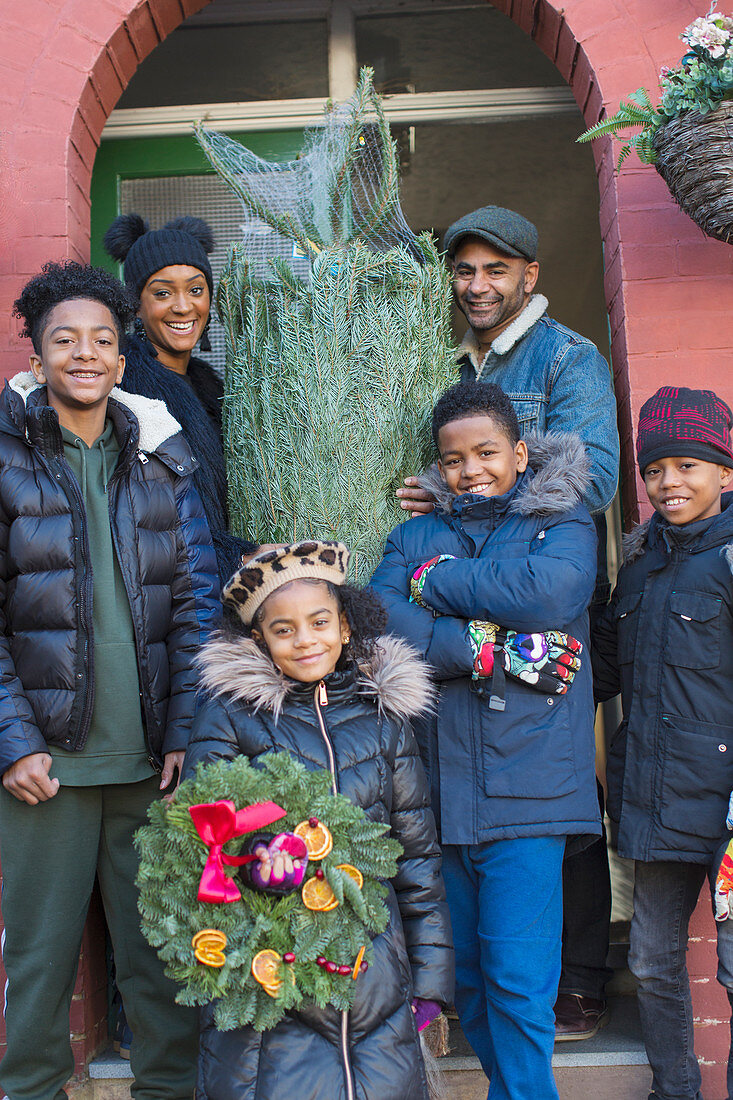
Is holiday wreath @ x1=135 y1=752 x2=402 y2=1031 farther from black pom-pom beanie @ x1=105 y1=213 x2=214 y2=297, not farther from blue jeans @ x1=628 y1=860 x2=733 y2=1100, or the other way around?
black pom-pom beanie @ x1=105 y1=213 x2=214 y2=297

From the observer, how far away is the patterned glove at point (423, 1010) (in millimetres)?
2143

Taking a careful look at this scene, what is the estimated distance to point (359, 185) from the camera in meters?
3.22

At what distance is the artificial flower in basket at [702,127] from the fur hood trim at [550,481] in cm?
79

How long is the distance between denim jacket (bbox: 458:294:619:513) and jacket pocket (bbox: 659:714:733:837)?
71 cm

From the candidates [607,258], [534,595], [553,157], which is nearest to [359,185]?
[607,258]

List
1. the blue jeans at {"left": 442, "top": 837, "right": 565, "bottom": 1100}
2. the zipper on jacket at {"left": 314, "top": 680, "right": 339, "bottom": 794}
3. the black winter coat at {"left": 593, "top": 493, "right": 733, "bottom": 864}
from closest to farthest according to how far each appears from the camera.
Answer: the zipper on jacket at {"left": 314, "top": 680, "right": 339, "bottom": 794} < the blue jeans at {"left": 442, "top": 837, "right": 565, "bottom": 1100} < the black winter coat at {"left": 593, "top": 493, "right": 733, "bottom": 864}

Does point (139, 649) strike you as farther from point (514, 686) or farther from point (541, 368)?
point (541, 368)

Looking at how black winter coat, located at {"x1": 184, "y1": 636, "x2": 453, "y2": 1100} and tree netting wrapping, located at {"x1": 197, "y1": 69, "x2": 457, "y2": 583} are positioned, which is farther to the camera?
tree netting wrapping, located at {"x1": 197, "y1": 69, "x2": 457, "y2": 583}

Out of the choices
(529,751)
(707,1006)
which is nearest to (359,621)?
(529,751)

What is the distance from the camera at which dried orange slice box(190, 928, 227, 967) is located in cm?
186

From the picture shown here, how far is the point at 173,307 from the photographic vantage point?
10.3 feet

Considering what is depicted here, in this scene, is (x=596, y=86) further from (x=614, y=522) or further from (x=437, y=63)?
(x=614, y=522)

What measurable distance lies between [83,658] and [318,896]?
0.95 meters

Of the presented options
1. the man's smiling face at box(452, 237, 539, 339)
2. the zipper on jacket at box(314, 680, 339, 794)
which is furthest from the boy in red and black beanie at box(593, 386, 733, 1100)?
the zipper on jacket at box(314, 680, 339, 794)
